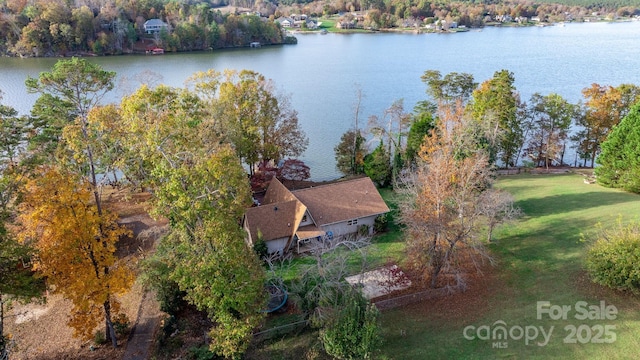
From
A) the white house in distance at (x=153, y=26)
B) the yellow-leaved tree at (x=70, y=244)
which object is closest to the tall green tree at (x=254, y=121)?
the yellow-leaved tree at (x=70, y=244)

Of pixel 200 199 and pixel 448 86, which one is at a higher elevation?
pixel 448 86

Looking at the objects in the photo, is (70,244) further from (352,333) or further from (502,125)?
(502,125)

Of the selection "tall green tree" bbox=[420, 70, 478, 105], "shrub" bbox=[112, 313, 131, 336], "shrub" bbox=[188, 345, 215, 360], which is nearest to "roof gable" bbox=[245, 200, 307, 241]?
"shrub" bbox=[112, 313, 131, 336]

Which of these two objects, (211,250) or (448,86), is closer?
(211,250)

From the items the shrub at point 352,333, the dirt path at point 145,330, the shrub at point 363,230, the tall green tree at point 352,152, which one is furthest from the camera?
the tall green tree at point 352,152

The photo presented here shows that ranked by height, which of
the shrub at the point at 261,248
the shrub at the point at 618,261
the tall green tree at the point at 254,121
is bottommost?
the shrub at the point at 261,248

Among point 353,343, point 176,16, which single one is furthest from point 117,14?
point 353,343

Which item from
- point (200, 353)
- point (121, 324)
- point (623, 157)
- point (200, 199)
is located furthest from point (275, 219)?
point (623, 157)

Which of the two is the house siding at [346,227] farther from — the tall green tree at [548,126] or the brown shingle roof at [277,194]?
the tall green tree at [548,126]
